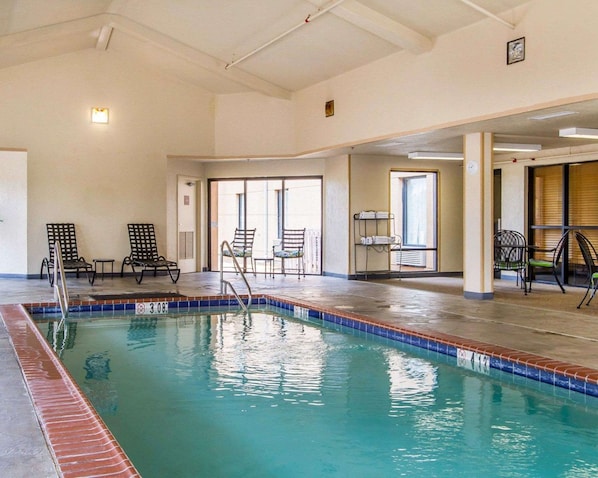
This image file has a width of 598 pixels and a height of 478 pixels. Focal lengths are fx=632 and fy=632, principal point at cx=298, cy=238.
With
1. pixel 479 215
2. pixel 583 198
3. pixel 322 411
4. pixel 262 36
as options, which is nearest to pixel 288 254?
pixel 262 36

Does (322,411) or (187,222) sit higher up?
(187,222)

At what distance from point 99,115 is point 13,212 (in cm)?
224

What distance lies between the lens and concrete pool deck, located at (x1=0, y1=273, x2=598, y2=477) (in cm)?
296

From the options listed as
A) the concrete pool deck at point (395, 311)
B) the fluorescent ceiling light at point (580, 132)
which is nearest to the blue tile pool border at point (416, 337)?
the concrete pool deck at point (395, 311)

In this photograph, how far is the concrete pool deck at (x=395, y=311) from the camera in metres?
A: 2.96

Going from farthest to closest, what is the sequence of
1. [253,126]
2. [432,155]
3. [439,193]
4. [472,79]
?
[439,193]
[253,126]
[432,155]
[472,79]

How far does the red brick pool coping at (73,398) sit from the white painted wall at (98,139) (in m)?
5.08

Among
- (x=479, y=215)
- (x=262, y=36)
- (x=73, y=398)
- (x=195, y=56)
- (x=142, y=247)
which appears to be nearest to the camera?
(x=73, y=398)

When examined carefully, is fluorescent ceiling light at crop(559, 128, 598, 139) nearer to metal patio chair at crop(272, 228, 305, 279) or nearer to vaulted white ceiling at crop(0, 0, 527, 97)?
vaulted white ceiling at crop(0, 0, 527, 97)

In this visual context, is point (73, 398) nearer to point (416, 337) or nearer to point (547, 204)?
point (416, 337)

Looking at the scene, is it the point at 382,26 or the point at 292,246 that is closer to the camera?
the point at 382,26

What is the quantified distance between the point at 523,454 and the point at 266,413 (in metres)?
1.51

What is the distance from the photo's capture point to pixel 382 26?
7.68m

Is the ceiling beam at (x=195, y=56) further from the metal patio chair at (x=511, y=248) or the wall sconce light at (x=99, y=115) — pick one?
the metal patio chair at (x=511, y=248)
